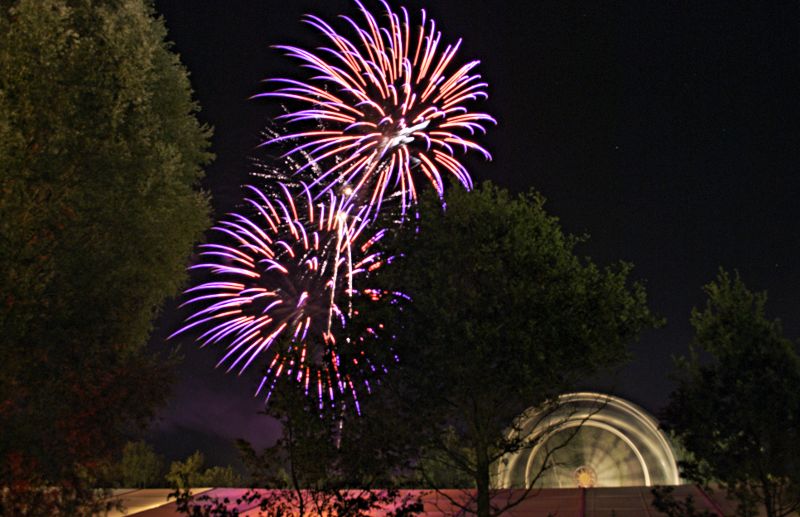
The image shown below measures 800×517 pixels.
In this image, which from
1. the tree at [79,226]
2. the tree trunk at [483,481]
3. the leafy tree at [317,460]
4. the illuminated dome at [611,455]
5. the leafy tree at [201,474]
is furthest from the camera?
the illuminated dome at [611,455]

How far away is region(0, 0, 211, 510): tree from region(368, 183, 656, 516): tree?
5456 mm

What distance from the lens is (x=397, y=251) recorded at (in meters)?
15.1

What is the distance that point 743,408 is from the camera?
1259 centimetres

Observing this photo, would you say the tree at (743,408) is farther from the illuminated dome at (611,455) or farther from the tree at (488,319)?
the illuminated dome at (611,455)

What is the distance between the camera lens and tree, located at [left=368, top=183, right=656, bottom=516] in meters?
14.1

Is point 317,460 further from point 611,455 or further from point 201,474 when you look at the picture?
point 611,455

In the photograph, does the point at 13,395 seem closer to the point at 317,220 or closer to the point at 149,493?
the point at 149,493

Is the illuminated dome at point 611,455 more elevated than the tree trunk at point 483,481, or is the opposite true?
the illuminated dome at point 611,455

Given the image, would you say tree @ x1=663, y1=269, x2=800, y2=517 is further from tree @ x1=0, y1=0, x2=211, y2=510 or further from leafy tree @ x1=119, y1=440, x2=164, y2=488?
leafy tree @ x1=119, y1=440, x2=164, y2=488

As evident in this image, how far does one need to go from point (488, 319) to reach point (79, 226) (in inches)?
331

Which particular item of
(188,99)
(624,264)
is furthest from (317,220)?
(624,264)

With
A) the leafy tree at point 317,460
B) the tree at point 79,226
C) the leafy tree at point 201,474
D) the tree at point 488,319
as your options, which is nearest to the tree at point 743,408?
the tree at point 488,319

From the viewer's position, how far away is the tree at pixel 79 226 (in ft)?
45.1

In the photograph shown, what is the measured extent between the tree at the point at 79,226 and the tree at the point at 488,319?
5.46 m
